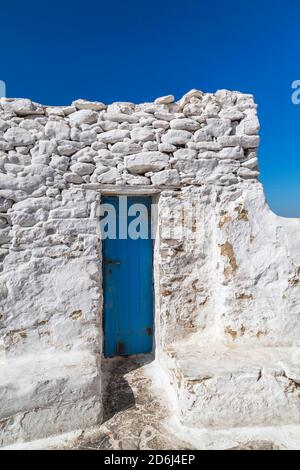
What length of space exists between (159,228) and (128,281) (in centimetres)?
73

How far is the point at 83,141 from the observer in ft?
10.5

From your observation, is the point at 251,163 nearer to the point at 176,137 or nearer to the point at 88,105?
the point at 176,137

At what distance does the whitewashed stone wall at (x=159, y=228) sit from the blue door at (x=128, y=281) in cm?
22

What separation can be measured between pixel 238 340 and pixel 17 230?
257 centimetres

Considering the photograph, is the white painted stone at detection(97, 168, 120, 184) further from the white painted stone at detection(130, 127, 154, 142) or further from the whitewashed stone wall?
the white painted stone at detection(130, 127, 154, 142)

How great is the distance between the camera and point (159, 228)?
338 cm

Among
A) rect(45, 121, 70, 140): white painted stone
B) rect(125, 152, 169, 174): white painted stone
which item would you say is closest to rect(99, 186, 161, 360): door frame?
rect(125, 152, 169, 174): white painted stone

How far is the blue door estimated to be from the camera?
348cm

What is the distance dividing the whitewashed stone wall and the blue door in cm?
22

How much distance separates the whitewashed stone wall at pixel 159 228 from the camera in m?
3.00

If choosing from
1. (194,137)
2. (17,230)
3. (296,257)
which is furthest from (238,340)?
(17,230)

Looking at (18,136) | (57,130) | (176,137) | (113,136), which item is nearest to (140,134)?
(113,136)

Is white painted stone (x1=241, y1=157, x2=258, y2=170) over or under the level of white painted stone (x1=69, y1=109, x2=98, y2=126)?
under

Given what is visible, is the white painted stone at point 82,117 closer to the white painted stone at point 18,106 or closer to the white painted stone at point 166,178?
the white painted stone at point 18,106
